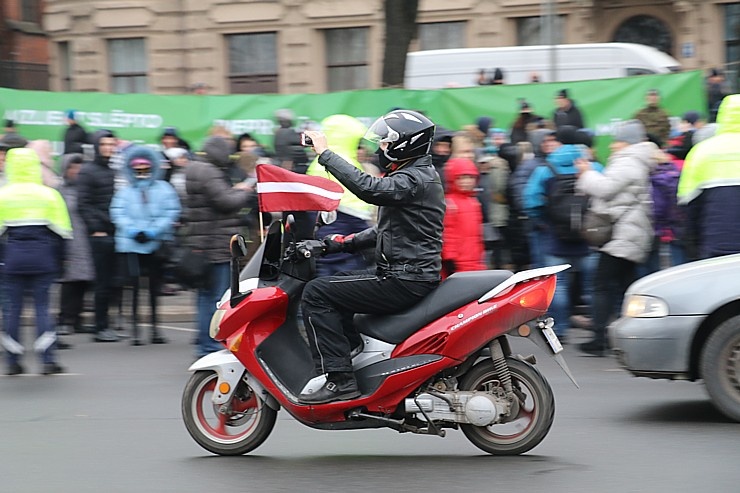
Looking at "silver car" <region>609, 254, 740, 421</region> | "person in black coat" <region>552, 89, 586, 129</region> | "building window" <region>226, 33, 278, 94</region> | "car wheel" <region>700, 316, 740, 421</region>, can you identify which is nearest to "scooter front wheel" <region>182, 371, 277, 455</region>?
"silver car" <region>609, 254, 740, 421</region>

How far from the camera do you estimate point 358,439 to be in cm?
765

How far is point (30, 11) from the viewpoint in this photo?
32.3 m

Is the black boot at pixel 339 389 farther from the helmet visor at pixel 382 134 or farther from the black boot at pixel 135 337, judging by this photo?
the black boot at pixel 135 337

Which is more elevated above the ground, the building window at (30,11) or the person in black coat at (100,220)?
the building window at (30,11)

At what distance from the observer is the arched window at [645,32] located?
1049 inches

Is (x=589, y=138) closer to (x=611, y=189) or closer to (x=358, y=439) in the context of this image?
(x=611, y=189)

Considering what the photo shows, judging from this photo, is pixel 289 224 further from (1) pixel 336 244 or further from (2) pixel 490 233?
(2) pixel 490 233

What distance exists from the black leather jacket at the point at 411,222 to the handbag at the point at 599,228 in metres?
4.22

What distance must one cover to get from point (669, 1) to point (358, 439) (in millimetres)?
20624

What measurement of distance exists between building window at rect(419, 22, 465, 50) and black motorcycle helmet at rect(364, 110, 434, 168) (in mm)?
20818

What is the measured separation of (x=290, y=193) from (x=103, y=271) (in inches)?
250

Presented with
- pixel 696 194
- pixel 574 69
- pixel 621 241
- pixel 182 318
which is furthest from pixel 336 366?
pixel 574 69

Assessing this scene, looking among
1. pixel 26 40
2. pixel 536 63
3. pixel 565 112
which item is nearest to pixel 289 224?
pixel 565 112

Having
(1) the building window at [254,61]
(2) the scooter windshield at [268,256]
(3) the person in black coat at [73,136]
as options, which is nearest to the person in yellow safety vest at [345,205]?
(2) the scooter windshield at [268,256]
